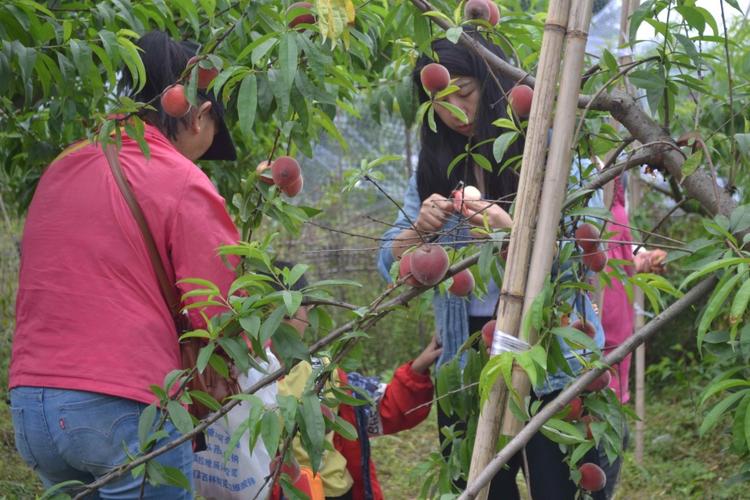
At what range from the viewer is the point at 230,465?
2.21m

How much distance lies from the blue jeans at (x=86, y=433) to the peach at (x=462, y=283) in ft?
1.96

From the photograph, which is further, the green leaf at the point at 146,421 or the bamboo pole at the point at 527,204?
the green leaf at the point at 146,421

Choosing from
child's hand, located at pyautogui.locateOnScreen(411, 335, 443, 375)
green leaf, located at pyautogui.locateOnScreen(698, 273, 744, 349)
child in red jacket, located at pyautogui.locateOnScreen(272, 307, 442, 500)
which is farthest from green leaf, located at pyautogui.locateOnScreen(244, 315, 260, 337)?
child in red jacket, located at pyautogui.locateOnScreen(272, 307, 442, 500)

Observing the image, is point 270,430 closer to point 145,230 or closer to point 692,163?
point 145,230

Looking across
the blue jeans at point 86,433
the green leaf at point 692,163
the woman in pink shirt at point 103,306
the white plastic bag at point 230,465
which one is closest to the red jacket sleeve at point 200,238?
the woman in pink shirt at point 103,306

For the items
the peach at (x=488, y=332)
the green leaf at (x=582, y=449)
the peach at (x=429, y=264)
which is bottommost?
the green leaf at (x=582, y=449)

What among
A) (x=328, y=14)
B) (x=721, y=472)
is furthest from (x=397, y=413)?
(x=721, y=472)

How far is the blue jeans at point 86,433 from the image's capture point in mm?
1753

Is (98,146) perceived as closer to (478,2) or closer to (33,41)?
(33,41)

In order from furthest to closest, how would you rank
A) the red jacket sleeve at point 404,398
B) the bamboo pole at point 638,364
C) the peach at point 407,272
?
1. the bamboo pole at point 638,364
2. the red jacket sleeve at point 404,398
3. the peach at point 407,272

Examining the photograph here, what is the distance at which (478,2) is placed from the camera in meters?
1.67

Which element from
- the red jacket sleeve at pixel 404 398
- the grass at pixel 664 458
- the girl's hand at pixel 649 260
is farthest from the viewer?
the grass at pixel 664 458

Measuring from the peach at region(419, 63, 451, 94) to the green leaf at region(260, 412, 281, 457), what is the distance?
692 mm

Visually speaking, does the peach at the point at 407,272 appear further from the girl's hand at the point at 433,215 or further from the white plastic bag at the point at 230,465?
the white plastic bag at the point at 230,465
